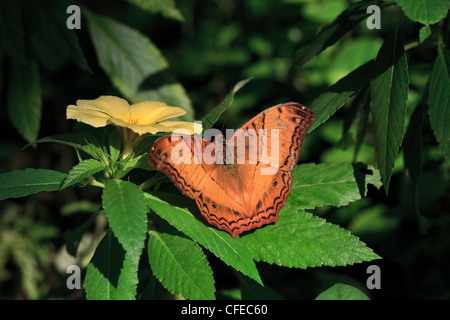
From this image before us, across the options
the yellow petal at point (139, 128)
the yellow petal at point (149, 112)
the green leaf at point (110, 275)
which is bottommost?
the green leaf at point (110, 275)

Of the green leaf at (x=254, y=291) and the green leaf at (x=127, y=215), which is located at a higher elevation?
the green leaf at (x=127, y=215)

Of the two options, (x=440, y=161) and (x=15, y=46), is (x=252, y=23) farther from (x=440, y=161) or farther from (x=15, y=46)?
(x=15, y=46)

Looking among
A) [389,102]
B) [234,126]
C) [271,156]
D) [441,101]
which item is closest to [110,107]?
[271,156]

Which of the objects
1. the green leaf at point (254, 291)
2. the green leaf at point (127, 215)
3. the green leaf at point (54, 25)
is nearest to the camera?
the green leaf at point (127, 215)

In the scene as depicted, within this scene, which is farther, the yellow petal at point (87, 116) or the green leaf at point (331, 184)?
the green leaf at point (331, 184)

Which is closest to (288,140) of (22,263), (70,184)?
(70,184)

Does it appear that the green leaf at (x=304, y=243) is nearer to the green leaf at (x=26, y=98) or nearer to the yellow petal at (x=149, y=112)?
the yellow petal at (x=149, y=112)

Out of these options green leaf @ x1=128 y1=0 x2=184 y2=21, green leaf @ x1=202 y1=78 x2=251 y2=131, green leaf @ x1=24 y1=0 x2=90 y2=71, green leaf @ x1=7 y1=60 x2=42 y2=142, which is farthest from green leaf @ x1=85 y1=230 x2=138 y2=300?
green leaf @ x1=128 y1=0 x2=184 y2=21

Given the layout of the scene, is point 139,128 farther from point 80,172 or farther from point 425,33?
point 425,33

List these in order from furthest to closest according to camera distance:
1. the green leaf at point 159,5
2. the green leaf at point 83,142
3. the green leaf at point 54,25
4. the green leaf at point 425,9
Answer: the green leaf at point 159,5 → the green leaf at point 54,25 → the green leaf at point 83,142 → the green leaf at point 425,9

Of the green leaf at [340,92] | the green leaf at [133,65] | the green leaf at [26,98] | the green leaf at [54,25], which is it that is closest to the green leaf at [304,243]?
the green leaf at [340,92]
